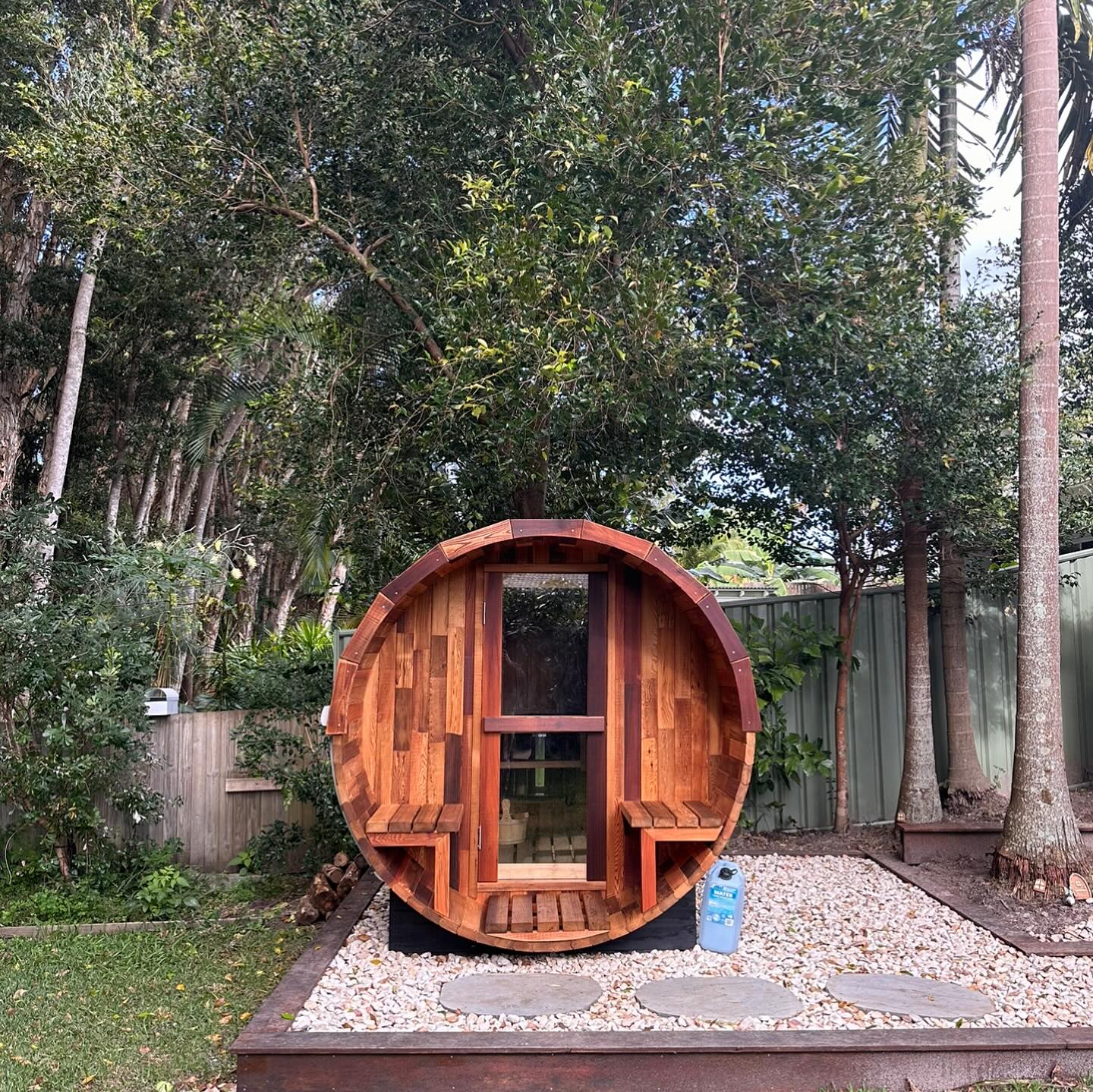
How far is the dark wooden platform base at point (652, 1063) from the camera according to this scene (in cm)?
329

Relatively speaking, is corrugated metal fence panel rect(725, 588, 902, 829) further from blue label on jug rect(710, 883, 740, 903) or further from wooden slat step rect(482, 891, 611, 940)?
wooden slat step rect(482, 891, 611, 940)

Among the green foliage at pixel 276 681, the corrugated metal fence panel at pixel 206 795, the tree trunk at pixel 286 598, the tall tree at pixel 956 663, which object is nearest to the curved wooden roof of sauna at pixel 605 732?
the green foliage at pixel 276 681

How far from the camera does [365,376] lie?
252 inches

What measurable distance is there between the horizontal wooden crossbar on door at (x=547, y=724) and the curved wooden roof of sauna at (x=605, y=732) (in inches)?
2.9

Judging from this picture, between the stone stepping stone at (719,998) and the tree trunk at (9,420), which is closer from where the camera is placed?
the stone stepping stone at (719,998)

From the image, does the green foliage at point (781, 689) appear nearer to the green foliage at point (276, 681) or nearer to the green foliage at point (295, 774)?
the green foliage at point (295, 774)

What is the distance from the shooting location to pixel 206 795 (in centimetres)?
664

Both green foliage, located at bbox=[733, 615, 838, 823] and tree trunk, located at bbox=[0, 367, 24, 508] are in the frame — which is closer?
green foliage, located at bbox=[733, 615, 838, 823]

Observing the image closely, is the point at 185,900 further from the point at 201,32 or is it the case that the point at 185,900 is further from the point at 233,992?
the point at 201,32

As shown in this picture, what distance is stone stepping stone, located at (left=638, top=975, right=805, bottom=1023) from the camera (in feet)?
12.1

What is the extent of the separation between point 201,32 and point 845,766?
21.4 feet

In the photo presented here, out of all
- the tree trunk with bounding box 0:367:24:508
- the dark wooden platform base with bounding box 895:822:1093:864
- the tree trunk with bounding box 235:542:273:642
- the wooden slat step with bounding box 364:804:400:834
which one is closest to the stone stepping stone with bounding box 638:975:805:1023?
the wooden slat step with bounding box 364:804:400:834

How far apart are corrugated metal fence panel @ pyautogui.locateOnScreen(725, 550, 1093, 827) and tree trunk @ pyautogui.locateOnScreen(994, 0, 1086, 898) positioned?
1.86 meters

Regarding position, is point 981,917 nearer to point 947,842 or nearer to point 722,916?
point 947,842
